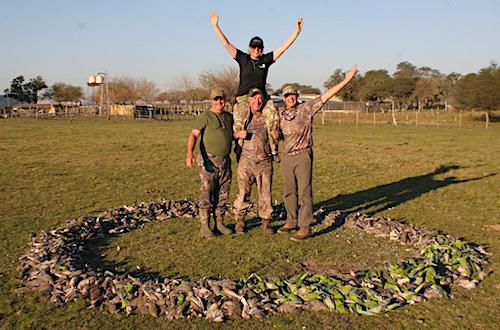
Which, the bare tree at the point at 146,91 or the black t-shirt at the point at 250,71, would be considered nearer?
the black t-shirt at the point at 250,71

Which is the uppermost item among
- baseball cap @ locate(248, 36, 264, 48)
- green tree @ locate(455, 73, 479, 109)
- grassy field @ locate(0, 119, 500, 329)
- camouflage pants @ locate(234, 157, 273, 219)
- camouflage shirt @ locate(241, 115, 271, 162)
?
green tree @ locate(455, 73, 479, 109)

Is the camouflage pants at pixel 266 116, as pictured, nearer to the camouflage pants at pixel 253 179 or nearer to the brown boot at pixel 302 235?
the camouflage pants at pixel 253 179

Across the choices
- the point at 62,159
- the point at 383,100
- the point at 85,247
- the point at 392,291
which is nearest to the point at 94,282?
the point at 85,247

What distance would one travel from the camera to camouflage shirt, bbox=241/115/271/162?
27.3 ft

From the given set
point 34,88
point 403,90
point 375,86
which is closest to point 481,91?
point 403,90

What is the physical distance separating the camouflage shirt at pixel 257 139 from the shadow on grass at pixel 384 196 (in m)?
1.84

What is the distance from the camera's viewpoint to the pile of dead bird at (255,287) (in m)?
5.53

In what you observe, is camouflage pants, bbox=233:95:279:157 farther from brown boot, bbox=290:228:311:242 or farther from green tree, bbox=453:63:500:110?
green tree, bbox=453:63:500:110

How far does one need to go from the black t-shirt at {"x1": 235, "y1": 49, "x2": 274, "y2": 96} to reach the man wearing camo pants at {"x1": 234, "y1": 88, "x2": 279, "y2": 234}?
0.20 m

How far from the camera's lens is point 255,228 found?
914 centimetres

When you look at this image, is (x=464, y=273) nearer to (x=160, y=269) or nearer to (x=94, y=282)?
(x=160, y=269)

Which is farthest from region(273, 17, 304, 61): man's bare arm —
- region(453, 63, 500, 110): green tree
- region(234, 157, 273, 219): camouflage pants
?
region(453, 63, 500, 110): green tree

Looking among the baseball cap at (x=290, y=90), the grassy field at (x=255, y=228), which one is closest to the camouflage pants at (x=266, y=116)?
the baseball cap at (x=290, y=90)

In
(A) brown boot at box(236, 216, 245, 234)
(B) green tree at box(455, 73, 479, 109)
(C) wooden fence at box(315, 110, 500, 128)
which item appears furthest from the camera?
(B) green tree at box(455, 73, 479, 109)
